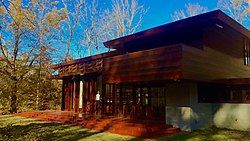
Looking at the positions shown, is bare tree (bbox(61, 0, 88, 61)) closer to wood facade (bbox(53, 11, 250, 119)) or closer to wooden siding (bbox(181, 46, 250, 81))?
wood facade (bbox(53, 11, 250, 119))

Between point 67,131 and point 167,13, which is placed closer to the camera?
point 67,131

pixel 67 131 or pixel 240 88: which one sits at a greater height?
pixel 240 88

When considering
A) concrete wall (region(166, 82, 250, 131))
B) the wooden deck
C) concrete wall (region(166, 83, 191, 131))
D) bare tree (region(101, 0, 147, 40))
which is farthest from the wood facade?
bare tree (region(101, 0, 147, 40))

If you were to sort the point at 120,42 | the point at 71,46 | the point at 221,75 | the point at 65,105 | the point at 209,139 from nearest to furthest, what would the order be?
the point at 209,139, the point at 221,75, the point at 120,42, the point at 65,105, the point at 71,46

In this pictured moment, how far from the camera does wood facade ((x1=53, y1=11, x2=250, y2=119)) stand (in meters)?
11.4

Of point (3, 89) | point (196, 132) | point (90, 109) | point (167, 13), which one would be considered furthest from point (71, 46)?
point (196, 132)

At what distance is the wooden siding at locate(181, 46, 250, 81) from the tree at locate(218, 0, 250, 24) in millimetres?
15857

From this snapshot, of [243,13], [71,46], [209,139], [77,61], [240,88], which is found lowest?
[209,139]

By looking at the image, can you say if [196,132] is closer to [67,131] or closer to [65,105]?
[67,131]

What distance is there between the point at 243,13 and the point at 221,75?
1961 centimetres

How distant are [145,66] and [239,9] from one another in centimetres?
2331

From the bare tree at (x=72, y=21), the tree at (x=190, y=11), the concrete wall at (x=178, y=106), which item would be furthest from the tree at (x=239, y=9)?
the concrete wall at (x=178, y=106)

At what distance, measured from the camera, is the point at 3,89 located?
15.0 m

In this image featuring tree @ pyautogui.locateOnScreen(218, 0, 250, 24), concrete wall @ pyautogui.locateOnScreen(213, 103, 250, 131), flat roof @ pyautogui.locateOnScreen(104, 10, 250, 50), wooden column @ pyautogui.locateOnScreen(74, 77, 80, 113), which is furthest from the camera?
tree @ pyautogui.locateOnScreen(218, 0, 250, 24)
